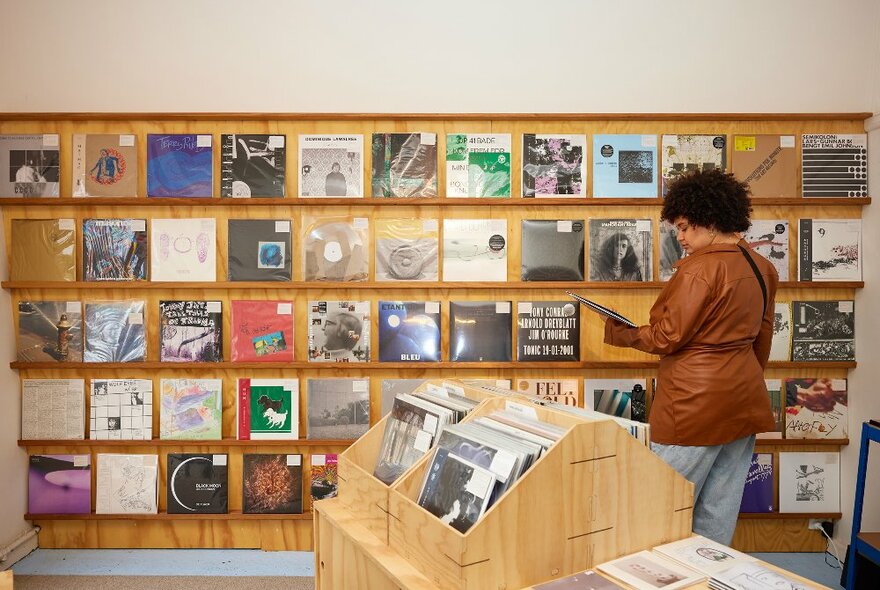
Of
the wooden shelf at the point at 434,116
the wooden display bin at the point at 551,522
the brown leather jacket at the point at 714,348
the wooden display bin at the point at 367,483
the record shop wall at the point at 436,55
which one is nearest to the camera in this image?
the wooden display bin at the point at 551,522

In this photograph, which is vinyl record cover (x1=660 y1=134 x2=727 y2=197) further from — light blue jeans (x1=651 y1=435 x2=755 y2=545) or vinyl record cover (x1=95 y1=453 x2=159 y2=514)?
vinyl record cover (x1=95 y1=453 x2=159 y2=514)

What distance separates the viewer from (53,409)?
3410 mm

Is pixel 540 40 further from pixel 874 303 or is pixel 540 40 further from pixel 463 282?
pixel 874 303

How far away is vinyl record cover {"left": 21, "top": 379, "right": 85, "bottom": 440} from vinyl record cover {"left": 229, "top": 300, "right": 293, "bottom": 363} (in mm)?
887

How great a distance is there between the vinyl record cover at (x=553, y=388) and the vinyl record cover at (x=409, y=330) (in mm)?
506

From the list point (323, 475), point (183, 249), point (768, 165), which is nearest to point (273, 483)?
point (323, 475)

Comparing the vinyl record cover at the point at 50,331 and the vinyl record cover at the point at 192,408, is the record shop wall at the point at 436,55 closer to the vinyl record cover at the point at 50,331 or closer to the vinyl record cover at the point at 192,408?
the vinyl record cover at the point at 50,331

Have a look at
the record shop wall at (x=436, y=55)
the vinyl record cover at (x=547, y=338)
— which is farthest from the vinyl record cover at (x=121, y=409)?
the vinyl record cover at (x=547, y=338)

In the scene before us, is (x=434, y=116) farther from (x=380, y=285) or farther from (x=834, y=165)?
(x=834, y=165)

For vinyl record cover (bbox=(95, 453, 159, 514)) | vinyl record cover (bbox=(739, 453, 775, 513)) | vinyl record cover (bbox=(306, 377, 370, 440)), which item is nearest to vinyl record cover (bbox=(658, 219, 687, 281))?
vinyl record cover (bbox=(739, 453, 775, 513))

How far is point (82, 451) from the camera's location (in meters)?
3.42

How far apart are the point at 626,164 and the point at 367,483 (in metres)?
2.36

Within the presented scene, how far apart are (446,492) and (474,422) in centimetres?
26

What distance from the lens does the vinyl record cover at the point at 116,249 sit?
11.1ft
